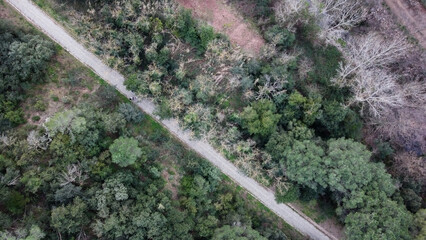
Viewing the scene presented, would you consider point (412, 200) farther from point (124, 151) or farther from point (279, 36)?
point (124, 151)

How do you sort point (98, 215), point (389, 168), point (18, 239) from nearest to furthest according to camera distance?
point (18, 239)
point (98, 215)
point (389, 168)

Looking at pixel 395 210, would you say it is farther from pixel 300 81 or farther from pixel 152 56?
pixel 152 56

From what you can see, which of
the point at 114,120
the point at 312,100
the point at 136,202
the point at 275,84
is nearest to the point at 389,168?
the point at 312,100

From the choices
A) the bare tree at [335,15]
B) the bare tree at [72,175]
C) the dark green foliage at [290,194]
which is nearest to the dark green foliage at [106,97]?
the bare tree at [72,175]

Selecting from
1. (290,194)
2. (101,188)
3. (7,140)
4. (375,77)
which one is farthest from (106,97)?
(375,77)

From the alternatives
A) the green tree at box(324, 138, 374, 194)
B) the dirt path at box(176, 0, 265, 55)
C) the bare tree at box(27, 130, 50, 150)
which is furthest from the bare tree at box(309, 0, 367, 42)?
the bare tree at box(27, 130, 50, 150)
